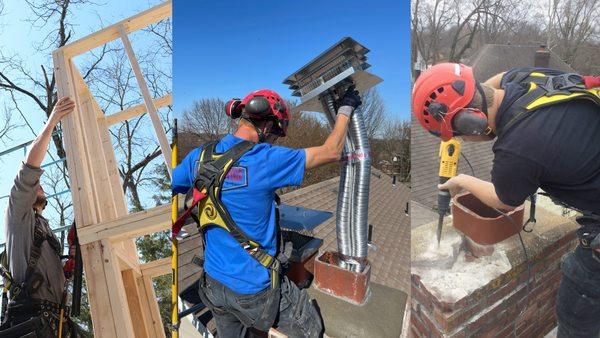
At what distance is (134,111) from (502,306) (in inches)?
140

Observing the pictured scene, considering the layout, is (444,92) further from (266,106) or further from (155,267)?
(155,267)

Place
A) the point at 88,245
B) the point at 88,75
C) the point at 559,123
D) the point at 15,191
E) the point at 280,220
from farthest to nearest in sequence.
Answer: the point at 88,75 < the point at 15,191 < the point at 88,245 < the point at 280,220 < the point at 559,123

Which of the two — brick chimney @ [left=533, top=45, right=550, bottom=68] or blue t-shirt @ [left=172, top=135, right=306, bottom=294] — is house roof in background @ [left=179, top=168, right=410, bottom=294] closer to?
blue t-shirt @ [left=172, top=135, right=306, bottom=294]

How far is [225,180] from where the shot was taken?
6.23 ft

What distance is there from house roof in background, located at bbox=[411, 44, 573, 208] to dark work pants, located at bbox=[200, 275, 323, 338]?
2.84 feet

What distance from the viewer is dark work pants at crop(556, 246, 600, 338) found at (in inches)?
74.5

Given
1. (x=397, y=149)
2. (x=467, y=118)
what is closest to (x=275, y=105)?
(x=397, y=149)

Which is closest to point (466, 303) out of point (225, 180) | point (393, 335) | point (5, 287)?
point (393, 335)

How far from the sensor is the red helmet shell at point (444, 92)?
60.5 inches

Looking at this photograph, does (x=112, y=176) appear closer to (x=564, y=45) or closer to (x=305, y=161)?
(x=305, y=161)

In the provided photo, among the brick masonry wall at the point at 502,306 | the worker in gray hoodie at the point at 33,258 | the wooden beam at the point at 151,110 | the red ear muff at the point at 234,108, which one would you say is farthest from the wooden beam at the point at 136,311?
the brick masonry wall at the point at 502,306

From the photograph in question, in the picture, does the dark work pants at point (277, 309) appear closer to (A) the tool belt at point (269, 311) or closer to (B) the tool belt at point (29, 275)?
(A) the tool belt at point (269, 311)

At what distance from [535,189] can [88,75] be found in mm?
11183

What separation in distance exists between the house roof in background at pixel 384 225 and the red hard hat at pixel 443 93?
33cm
